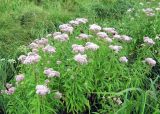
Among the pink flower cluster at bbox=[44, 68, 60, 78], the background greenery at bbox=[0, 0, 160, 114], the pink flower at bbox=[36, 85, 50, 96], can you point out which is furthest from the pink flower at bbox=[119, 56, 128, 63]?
the pink flower at bbox=[36, 85, 50, 96]

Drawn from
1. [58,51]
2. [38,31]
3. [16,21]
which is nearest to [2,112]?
[58,51]

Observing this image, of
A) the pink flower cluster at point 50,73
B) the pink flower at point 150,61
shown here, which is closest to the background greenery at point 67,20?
the pink flower at point 150,61

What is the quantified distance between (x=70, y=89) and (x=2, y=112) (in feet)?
3.49

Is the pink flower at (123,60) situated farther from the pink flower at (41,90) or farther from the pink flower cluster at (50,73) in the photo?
the pink flower at (41,90)

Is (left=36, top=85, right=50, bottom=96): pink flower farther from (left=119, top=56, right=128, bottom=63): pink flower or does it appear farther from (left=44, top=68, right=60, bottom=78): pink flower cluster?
(left=119, top=56, right=128, bottom=63): pink flower

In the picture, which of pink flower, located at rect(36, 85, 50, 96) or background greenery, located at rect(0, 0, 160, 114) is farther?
background greenery, located at rect(0, 0, 160, 114)

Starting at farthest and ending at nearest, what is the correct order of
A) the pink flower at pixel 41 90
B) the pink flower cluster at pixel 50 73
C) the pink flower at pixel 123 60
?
the pink flower at pixel 123 60 < the pink flower cluster at pixel 50 73 < the pink flower at pixel 41 90

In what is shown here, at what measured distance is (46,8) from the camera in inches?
290

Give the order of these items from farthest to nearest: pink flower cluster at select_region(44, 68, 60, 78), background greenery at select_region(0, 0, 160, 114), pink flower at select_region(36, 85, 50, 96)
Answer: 1. background greenery at select_region(0, 0, 160, 114)
2. pink flower cluster at select_region(44, 68, 60, 78)
3. pink flower at select_region(36, 85, 50, 96)

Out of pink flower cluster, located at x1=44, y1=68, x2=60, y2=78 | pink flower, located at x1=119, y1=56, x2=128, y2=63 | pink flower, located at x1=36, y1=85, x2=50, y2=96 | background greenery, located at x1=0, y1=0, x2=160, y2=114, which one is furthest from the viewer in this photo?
background greenery, located at x1=0, y1=0, x2=160, y2=114

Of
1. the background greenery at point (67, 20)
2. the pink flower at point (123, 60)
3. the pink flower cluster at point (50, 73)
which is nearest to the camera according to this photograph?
the pink flower cluster at point (50, 73)

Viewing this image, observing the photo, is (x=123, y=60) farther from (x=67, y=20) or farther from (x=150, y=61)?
(x=67, y=20)

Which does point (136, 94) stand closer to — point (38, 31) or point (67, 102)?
point (67, 102)

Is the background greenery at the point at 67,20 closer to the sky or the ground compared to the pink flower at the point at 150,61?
closer to the ground
